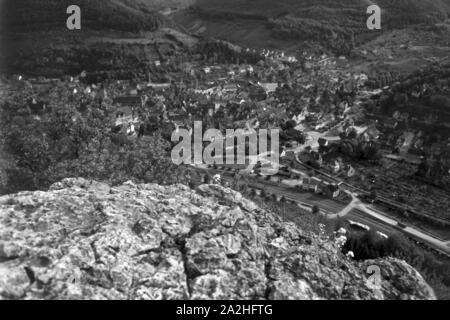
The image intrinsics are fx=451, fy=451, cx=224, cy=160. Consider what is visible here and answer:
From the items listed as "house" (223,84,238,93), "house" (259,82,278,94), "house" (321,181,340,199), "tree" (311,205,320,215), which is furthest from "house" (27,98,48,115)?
"tree" (311,205,320,215)

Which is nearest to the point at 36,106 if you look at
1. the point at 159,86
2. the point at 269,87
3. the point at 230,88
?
the point at 159,86

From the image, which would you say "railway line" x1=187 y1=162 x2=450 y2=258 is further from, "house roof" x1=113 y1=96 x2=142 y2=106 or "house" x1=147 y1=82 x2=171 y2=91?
"house" x1=147 y1=82 x2=171 y2=91

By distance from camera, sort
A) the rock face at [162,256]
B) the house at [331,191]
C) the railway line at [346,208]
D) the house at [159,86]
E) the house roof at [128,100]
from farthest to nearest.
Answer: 1. the house at [159,86]
2. the house roof at [128,100]
3. the house at [331,191]
4. the railway line at [346,208]
5. the rock face at [162,256]

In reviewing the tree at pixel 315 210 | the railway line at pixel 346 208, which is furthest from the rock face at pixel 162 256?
the tree at pixel 315 210

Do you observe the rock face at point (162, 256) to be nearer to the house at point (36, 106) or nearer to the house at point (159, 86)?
the house at point (36, 106)

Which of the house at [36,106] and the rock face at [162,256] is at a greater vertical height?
the rock face at [162,256]

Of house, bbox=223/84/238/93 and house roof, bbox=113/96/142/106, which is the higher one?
house, bbox=223/84/238/93

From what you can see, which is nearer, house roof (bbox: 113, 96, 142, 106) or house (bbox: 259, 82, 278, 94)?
house roof (bbox: 113, 96, 142, 106)
